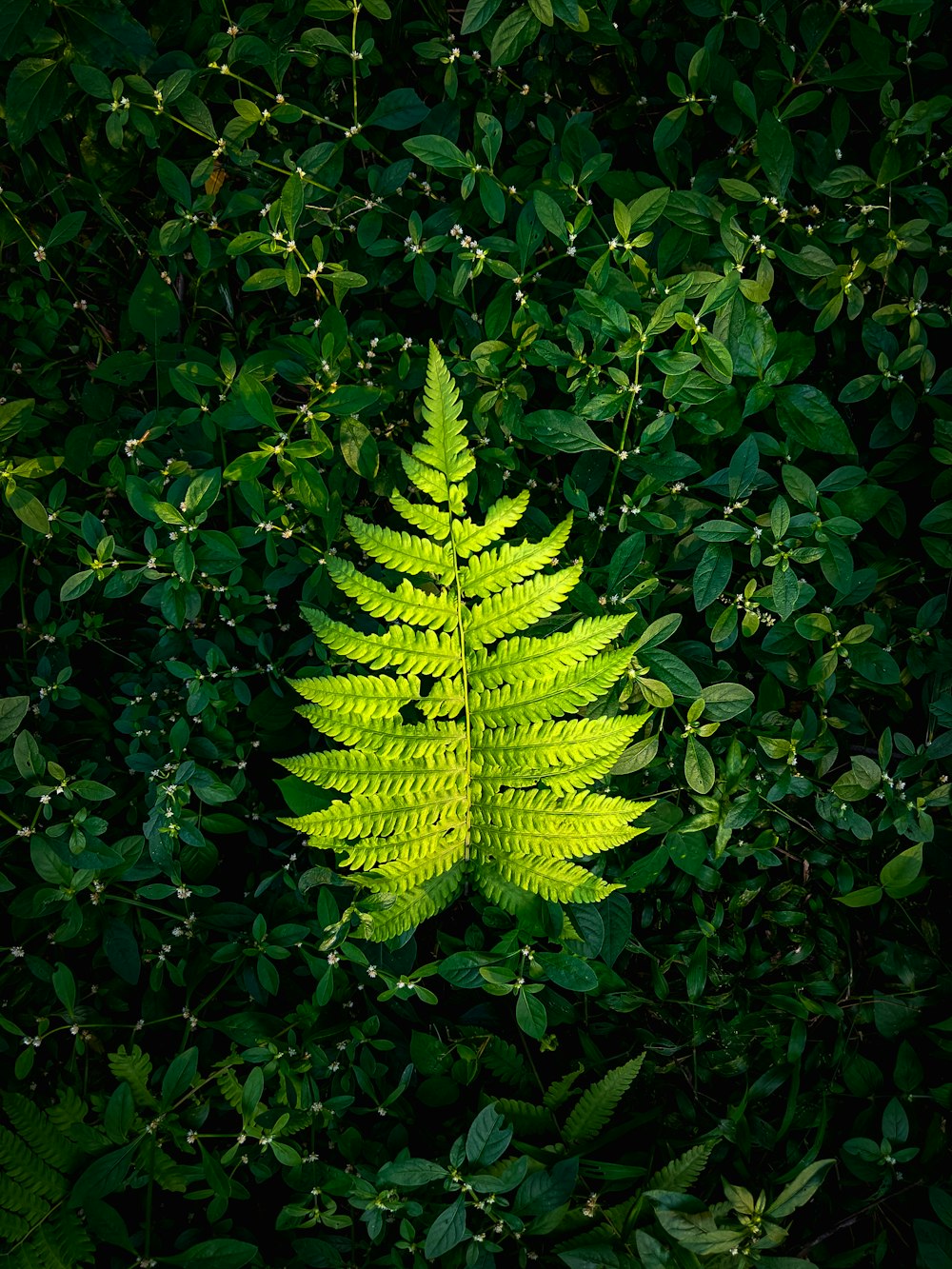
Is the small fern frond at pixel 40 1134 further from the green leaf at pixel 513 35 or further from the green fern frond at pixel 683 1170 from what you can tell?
the green leaf at pixel 513 35

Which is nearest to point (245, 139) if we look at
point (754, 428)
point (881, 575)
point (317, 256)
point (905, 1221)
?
point (317, 256)

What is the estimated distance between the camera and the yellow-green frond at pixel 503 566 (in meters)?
2.49

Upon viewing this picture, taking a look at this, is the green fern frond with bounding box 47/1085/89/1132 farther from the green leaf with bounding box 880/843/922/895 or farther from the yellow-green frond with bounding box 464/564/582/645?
the green leaf with bounding box 880/843/922/895

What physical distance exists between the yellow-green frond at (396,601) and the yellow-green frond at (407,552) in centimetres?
6

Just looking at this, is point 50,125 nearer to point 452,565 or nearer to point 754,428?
point 452,565

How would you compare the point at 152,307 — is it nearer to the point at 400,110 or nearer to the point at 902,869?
the point at 400,110

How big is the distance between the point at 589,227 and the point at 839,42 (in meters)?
1.12

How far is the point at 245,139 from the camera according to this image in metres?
3.09

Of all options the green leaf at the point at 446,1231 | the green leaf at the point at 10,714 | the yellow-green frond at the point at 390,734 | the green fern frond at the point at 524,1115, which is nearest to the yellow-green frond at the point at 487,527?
the yellow-green frond at the point at 390,734

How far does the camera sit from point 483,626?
8.45 ft

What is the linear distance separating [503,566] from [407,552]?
0.26 m

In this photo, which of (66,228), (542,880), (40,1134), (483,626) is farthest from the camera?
(66,228)

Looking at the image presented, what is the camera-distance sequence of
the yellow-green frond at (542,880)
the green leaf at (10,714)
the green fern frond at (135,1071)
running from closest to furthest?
the yellow-green frond at (542,880)
the green fern frond at (135,1071)
the green leaf at (10,714)

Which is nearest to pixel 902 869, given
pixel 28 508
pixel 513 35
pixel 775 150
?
pixel 775 150
